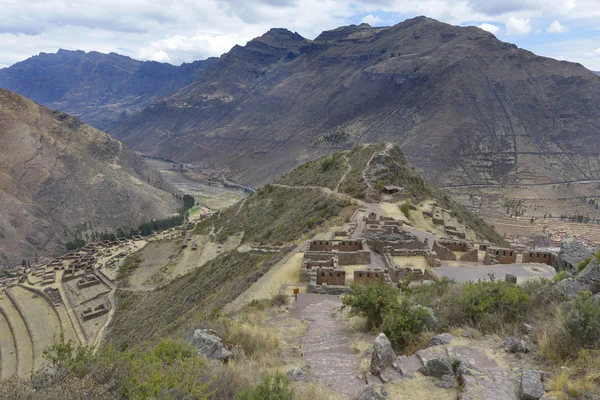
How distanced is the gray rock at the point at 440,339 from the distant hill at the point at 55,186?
92.4 m

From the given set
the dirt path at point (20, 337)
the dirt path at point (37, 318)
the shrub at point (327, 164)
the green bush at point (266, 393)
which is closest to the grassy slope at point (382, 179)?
the shrub at point (327, 164)

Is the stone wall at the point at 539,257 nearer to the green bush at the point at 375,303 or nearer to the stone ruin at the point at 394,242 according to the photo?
the stone ruin at the point at 394,242

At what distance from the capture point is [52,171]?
103 m

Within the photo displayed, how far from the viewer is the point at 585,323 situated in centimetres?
801

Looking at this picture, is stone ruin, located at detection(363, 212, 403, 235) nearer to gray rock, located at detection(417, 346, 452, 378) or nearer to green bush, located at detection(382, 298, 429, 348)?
green bush, located at detection(382, 298, 429, 348)

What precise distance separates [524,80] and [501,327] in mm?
190823

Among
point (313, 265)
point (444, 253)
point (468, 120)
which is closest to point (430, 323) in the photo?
point (313, 265)

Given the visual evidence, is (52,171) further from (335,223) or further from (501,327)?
(501,327)

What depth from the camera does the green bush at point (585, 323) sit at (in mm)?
7906

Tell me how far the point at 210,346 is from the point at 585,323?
853 cm

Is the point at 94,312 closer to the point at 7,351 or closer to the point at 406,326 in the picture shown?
the point at 7,351

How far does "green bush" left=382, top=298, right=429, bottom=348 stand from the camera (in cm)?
1080

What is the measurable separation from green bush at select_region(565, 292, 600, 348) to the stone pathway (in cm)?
467

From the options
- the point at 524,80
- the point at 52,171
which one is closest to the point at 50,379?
A: the point at 52,171
